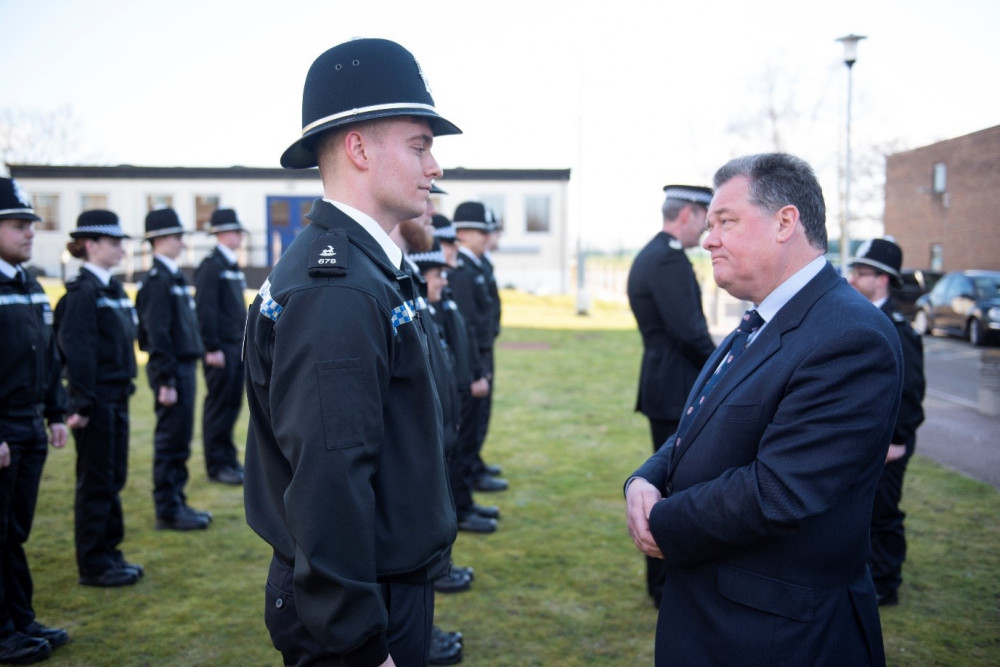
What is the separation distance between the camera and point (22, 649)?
421cm

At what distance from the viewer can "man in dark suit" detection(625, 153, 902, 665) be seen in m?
2.16

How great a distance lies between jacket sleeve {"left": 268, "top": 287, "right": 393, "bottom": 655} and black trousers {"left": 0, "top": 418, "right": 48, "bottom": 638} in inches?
127

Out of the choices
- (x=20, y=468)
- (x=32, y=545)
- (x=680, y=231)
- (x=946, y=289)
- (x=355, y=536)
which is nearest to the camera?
(x=355, y=536)

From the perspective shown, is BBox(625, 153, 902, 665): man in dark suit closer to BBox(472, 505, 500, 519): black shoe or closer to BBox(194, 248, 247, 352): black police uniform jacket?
BBox(472, 505, 500, 519): black shoe

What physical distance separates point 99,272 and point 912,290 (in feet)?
78.3

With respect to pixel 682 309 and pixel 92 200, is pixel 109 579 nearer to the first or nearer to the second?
pixel 682 309

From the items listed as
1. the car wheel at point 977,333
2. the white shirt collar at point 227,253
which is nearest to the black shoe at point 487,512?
the white shirt collar at point 227,253

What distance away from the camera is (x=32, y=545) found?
6.04 m

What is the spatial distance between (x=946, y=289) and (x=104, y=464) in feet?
71.0

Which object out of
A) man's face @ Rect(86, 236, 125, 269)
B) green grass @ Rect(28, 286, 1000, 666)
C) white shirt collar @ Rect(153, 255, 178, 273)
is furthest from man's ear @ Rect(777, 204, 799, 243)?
white shirt collar @ Rect(153, 255, 178, 273)

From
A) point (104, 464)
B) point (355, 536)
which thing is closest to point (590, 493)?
point (104, 464)

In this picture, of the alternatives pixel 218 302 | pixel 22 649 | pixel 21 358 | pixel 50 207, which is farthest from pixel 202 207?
pixel 22 649

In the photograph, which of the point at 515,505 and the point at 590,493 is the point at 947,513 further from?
the point at 515,505

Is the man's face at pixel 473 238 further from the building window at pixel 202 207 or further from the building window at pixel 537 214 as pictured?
the building window at pixel 202 207
